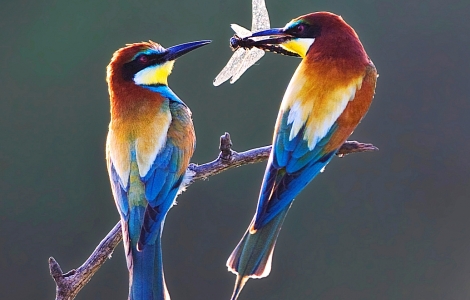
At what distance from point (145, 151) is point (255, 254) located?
427 mm

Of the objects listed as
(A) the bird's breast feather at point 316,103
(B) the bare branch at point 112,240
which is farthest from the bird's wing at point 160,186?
(A) the bird's breast feather at point 316,103

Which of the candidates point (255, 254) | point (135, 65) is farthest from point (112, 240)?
point (135, 65)

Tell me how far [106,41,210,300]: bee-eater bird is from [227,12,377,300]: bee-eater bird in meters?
0.22

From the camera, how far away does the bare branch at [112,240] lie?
193cm

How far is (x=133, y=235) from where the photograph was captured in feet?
6.44

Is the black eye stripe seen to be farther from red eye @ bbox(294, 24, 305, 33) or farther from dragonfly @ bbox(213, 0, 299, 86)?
red eye @ bbox(294, 24, 305, 33)

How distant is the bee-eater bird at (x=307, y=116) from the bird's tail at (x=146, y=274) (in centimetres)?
18

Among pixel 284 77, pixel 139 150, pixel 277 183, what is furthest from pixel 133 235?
pixel 284 77

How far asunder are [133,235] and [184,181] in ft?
0.95

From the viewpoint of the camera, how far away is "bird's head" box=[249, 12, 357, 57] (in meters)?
2.04

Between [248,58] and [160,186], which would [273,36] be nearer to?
[248,58]

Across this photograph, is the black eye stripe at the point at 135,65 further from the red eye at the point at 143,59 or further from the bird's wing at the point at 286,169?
the bird's wing at the point at 286,169

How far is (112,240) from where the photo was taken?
204cm

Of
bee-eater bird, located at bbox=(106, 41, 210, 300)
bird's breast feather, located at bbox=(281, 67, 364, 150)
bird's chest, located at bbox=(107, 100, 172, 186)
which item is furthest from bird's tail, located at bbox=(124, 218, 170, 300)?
bird's breast feather, located at bbox=(281, 67, 364, 150)
